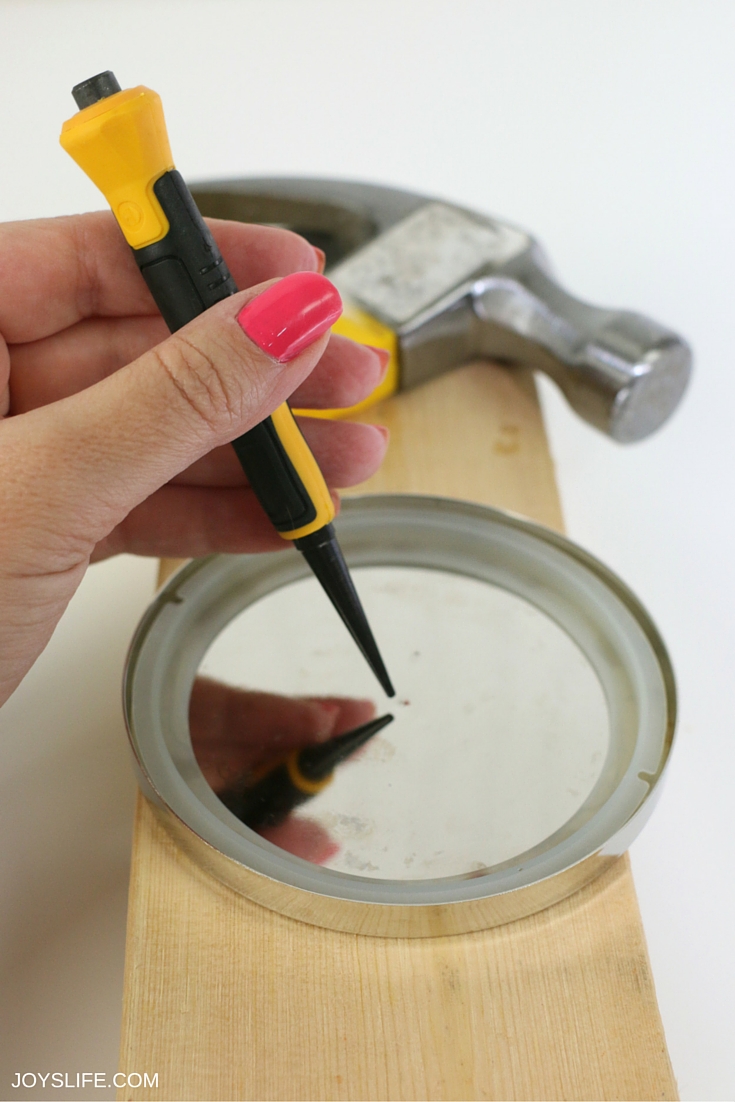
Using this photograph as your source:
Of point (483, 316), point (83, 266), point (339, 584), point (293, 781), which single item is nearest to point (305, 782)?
point (293, 781)

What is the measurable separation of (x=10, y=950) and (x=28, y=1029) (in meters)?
0.04

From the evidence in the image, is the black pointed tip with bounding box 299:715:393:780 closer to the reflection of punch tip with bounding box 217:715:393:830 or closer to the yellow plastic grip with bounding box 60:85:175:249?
the reflection of punch tip with bounding box 217:715:393:830

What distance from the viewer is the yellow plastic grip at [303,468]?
1.71 feet

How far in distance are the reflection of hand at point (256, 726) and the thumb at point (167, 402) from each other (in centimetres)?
17

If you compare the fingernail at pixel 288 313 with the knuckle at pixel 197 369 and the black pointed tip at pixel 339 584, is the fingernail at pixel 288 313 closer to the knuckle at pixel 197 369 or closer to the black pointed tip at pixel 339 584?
the knuckle at pixel 197 369

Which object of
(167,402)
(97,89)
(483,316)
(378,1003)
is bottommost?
(378,1003)

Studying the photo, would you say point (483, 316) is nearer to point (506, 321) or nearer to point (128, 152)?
point (506, 321)

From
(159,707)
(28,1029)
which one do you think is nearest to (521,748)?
(159,707)

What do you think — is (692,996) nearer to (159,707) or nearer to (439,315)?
(159,707)

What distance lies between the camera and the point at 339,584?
22.3 inches

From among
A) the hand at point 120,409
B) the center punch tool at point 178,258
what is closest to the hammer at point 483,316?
the hand at point 120,409

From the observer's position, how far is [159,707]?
1.84ft

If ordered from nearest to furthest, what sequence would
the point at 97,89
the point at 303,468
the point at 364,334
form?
the point at 97,89 → the point at 303,468 → the point at 364,334

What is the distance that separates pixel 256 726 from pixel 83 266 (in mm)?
302
